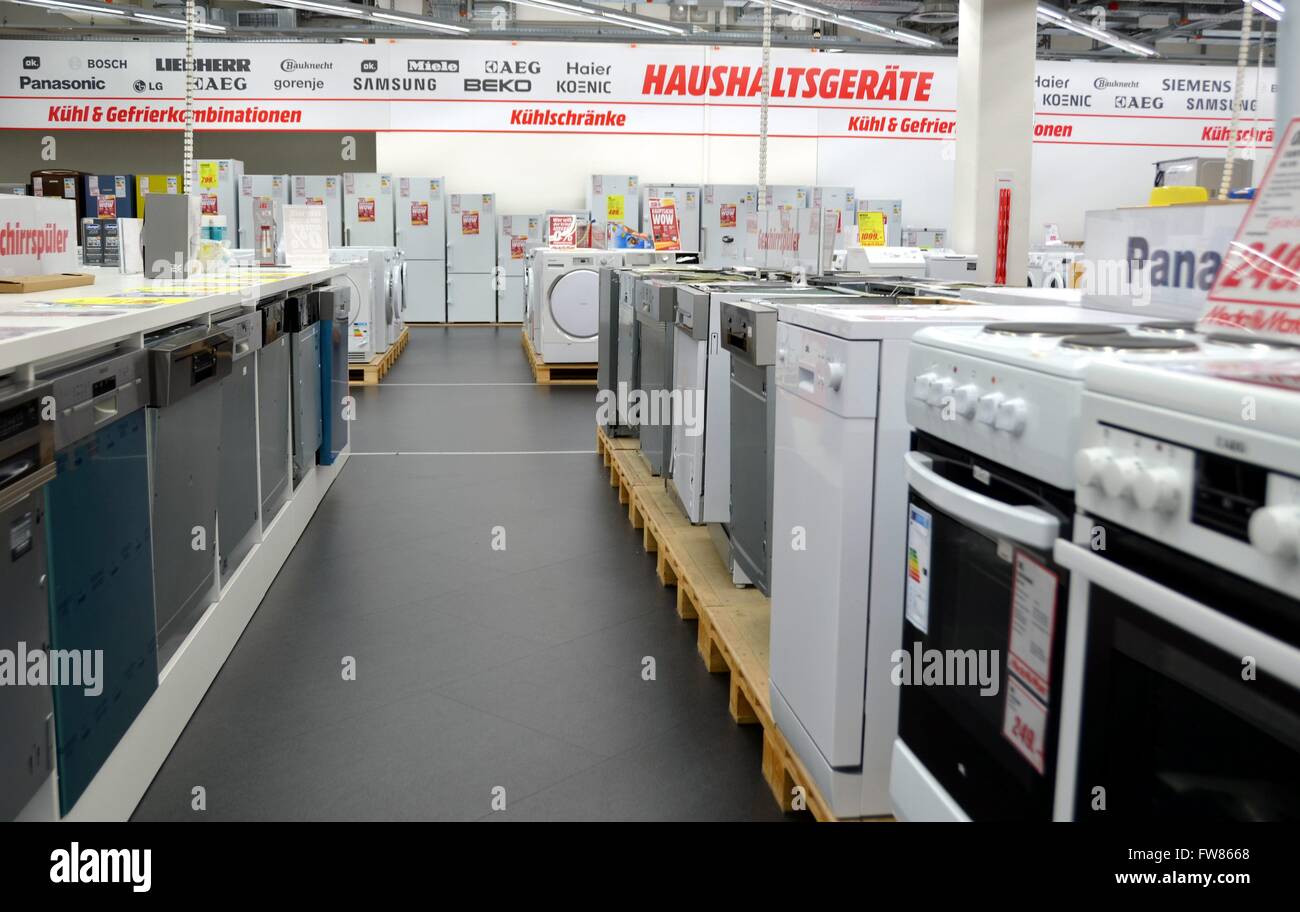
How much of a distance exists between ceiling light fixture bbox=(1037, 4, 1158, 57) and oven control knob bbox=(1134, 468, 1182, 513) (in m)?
12.7

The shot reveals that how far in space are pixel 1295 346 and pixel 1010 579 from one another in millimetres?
490

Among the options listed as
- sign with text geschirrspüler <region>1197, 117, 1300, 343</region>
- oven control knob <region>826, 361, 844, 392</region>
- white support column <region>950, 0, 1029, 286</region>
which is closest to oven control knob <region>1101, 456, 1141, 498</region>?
sign with text geschirrspüler <region>1197, 117, 1300, 343</region>

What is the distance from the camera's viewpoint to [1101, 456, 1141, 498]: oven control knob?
1.22 metres

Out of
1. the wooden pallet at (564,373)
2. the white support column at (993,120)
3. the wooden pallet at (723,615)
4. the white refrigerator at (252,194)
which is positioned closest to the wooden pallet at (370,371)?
the wooden pallet at (564,373)

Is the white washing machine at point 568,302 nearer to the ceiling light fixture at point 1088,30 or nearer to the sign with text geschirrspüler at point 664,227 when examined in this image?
the sign with text geschirrspüler at point 664,227

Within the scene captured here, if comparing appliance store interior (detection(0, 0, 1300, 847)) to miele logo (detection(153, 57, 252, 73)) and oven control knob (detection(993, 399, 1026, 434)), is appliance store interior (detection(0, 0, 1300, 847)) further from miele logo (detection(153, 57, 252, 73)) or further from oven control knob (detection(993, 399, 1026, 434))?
miele logo (detection(153, 57, 252, 73))

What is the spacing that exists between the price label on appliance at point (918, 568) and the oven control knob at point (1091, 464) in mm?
560

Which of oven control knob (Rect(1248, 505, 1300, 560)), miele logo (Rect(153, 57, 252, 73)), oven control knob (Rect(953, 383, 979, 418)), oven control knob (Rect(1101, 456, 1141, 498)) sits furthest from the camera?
miele logo (Rect(153, 57, 252, 73))
